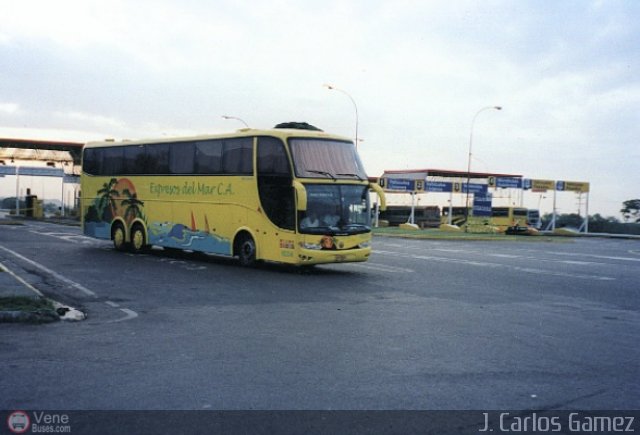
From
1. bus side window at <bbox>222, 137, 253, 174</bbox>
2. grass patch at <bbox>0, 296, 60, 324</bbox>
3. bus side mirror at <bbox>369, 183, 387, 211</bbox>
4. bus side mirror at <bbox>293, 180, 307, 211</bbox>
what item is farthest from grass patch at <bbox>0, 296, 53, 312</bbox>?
bus side mirror at <bbox>369, 183, 387, 211</bbox>

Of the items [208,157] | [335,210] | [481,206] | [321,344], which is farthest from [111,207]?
[481,206]

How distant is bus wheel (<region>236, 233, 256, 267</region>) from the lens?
1703 centimetres

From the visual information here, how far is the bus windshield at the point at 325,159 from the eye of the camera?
15969mm

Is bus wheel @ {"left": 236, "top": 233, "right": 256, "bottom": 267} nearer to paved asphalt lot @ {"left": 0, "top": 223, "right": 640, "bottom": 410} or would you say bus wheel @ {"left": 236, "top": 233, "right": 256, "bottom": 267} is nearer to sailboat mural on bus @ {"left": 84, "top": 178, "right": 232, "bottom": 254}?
sailboat mural on bus @ {"left": 84, "top": 178, "right": 232, "bottom": 254}

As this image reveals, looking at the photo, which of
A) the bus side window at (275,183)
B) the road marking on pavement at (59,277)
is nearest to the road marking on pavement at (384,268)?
the bus side window at (275,183)

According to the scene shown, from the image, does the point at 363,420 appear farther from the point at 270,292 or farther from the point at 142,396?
the point at 270,292

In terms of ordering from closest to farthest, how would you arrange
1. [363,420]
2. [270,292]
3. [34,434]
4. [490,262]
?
1. [34,434]
2. [363,420]
3. [270,292]
4. [490,262]

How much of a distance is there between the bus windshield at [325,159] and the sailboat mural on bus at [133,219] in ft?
11.3

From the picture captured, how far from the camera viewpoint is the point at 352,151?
1706 cm

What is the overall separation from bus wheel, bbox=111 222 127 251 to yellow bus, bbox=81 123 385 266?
26.3 inches

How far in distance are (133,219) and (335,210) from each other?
8.66 m

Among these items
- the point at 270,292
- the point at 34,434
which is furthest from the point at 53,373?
the point at 270,292

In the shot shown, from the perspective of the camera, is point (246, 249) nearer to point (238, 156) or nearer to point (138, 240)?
point (238, 156)

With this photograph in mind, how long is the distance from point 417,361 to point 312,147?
32.9 feet
